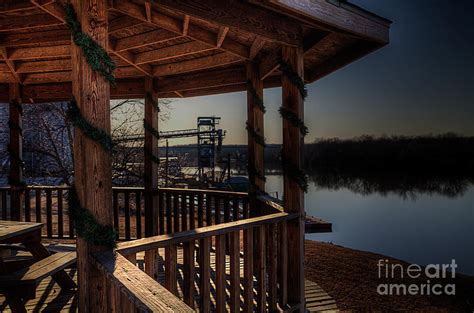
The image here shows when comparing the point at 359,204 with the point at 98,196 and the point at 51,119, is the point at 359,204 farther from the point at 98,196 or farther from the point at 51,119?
the point at 98,196

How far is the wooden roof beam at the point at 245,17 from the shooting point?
243cm

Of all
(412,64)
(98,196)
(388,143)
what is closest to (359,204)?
(412,64)

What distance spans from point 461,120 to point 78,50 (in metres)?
38.8

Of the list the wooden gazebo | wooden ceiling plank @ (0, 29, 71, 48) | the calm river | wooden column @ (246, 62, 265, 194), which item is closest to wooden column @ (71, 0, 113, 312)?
the wooden gazebo

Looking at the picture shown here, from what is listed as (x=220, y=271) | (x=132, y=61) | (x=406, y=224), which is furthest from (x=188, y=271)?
(x=406, y=224)

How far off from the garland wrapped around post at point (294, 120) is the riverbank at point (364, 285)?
9.85 ft

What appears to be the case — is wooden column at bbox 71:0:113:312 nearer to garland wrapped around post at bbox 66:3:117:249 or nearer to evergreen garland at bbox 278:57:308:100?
garland wrapped around post at bbox 66:3:117:249

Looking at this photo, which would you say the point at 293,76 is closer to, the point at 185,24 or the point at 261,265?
the point at 185,24

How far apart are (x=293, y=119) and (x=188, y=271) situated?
1.73 metres

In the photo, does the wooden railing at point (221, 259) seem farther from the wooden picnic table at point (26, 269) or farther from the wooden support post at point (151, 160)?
the wooden support post at point (151, 160)

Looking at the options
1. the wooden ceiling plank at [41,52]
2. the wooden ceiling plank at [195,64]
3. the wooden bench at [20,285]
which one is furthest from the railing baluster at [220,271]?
the wooden ceiling plank at [41,52]

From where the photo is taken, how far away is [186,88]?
5.28 meters

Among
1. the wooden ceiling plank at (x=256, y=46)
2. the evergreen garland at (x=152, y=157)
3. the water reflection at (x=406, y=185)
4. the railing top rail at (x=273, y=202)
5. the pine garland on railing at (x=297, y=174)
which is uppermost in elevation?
the wooden ceiling plank at (x=256, y=46)

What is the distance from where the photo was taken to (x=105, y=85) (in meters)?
2.04
